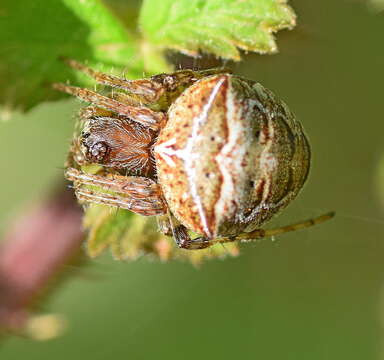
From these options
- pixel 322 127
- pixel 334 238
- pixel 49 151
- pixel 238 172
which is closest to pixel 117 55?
pixel 238 172

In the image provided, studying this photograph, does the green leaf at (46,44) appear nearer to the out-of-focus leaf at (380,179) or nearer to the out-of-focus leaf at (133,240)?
the out-of-focus leaf at (133,240)

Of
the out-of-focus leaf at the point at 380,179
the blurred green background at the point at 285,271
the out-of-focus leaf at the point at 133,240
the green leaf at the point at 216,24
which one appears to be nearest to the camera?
the green leaf at the point at 216,24

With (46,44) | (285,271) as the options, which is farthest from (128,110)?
(285,271)

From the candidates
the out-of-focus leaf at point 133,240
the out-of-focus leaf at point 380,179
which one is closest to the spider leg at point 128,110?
the out-of-focus leaf at point 133,240

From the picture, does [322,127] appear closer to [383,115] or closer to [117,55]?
[383,115]

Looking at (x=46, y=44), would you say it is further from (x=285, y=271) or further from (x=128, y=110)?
(x=285, y=271)

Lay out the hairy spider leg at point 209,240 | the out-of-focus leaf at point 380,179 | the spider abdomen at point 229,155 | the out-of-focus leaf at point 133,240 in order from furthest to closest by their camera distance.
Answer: the out-of-focus leaf at point 380,179 < the out-of-focus leaf at point 133,240 < the hairy spider leg at point 209,240 < the spider abdomen at point 229,155

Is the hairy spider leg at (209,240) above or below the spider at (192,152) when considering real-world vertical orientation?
below
